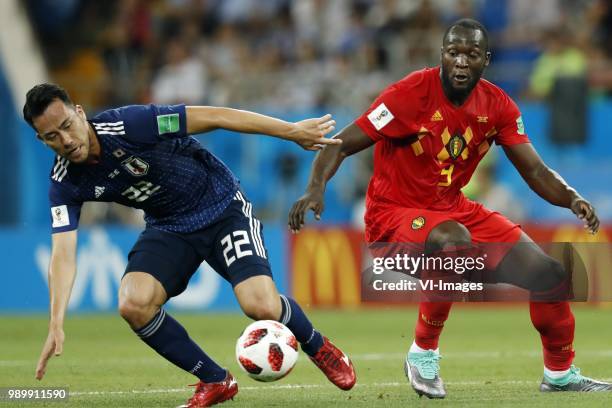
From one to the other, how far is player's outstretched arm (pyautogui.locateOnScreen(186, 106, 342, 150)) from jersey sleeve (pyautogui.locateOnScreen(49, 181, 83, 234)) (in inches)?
31.9

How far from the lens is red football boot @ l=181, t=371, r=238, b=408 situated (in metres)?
7.17

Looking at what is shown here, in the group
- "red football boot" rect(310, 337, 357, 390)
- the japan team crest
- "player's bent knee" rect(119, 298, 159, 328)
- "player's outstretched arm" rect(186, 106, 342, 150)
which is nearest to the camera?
"player's outstretched arm" rect(186, 106, 342, 150)

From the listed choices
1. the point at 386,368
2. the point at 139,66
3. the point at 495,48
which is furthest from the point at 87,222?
the point at 386,368

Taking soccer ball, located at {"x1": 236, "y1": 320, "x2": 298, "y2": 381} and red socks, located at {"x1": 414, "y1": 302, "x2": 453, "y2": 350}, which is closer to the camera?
soccer ball, located at {"x1": 236, "y1": 320, "x2": 298, "y2": 381}

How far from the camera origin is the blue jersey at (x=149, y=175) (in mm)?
7168

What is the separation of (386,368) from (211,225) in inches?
99.0

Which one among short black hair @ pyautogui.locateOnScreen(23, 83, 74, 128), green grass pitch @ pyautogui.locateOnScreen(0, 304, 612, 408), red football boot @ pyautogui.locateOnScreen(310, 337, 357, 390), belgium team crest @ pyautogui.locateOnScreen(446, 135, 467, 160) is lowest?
green grass pitch @ pyautogui.locateOnScreen(0, 304, 612, 408)

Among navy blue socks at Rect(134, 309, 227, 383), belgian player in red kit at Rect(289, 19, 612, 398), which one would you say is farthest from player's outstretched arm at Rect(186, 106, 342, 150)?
navy blue socks at Rect(134, 309, 227, 383)

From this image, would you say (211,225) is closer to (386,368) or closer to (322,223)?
(386,368)

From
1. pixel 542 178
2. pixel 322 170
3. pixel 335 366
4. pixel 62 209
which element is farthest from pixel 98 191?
pixel 542 178

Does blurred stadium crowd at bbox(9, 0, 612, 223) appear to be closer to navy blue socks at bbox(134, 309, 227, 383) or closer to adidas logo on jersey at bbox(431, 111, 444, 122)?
adidas logo on jersey at bbox(431, 111, 444, 122)

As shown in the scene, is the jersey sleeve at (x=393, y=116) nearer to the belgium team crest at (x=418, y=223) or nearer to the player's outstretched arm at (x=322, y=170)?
the player's outstretched arm at (x=322, y=170)

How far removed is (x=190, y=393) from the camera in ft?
26.2

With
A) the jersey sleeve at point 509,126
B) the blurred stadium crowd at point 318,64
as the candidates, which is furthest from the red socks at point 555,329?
the blurred stadium crowd at point 318,64
